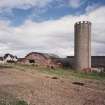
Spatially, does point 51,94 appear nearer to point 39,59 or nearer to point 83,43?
point 83,43

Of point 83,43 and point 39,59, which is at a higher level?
point 83,43

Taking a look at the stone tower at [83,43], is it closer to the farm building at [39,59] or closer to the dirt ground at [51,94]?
the farm building at [39,59]

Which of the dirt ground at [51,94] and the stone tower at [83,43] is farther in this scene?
the stone tower at [83,43]

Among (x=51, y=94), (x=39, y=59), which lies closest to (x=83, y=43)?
(x=39, y=59)

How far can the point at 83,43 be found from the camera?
147 feet

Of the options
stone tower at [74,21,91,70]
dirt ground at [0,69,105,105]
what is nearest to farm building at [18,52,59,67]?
stone tower at [74,21,91,70]

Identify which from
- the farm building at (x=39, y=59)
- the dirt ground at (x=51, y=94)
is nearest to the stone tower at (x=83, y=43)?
the farm building at (x=39, y=59)

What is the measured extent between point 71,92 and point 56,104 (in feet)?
12.2

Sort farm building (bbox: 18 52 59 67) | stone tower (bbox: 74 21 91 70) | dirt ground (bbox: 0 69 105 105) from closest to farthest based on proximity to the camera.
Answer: dirt ground (bbox: 0 69 105 105) < stone tower (bbox: 74 21 91 70) < farm building (bbox: 18 52 59 67)

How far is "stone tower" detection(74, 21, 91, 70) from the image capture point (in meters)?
44.8

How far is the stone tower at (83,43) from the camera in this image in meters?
44.8

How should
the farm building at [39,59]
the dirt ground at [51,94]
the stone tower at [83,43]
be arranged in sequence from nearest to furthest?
1. the dirt ground at [51,94]
2. the stone tower at [83,43]
3. the farm building at [39,59]

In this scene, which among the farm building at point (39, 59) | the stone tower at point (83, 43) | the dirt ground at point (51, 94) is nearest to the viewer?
the dirt ground at point (51, 94)

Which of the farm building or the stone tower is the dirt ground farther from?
the farm building
